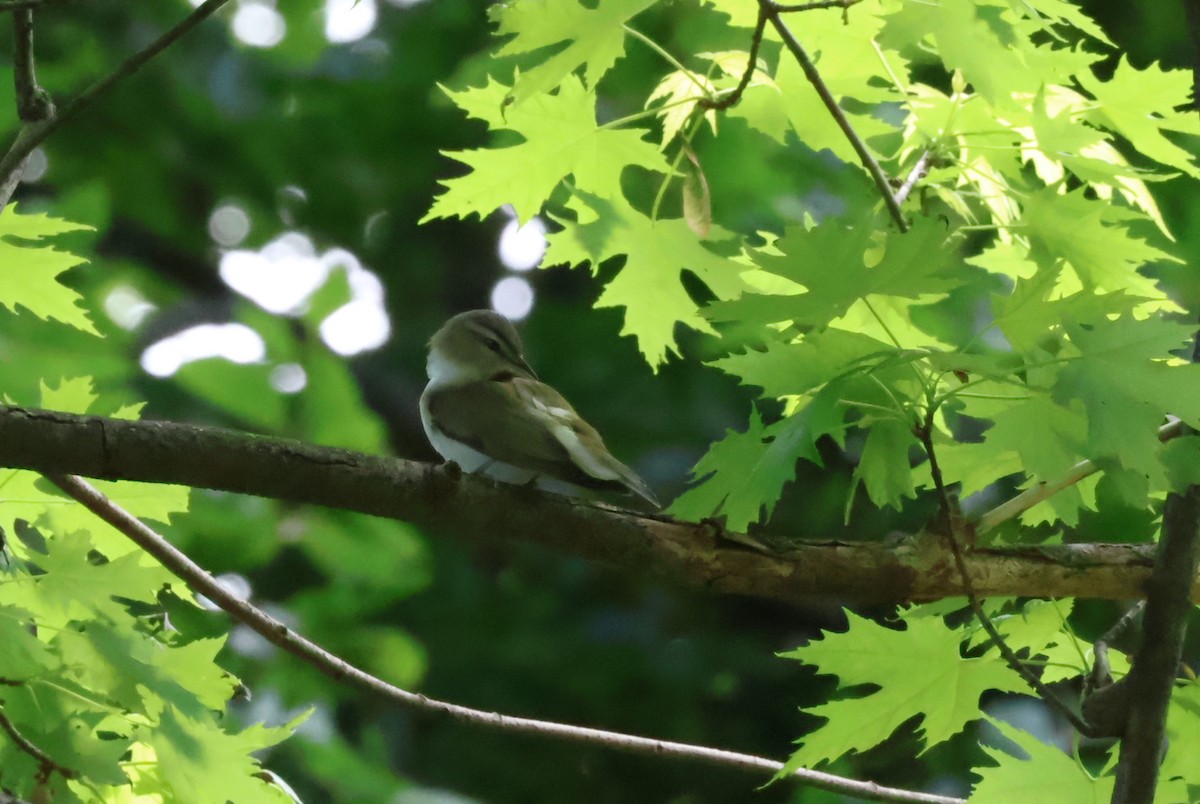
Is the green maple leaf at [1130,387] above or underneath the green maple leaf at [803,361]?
underneath

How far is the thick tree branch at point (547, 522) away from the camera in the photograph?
1.03 m

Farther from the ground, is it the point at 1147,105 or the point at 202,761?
the point at 1147,105

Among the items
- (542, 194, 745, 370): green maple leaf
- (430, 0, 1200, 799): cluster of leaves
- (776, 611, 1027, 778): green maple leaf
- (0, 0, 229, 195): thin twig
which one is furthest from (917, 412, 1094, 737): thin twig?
(0, 0, 229, 195): thin twig

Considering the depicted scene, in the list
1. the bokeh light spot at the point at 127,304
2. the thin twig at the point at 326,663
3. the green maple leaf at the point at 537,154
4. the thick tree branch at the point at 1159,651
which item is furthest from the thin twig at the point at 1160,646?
the bokeh light spot at the point at 127,304

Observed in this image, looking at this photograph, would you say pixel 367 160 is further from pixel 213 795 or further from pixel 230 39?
pixel 213 795

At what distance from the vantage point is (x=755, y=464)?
3.29 ft

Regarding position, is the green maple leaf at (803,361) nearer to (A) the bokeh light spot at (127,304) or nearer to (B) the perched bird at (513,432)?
(B) the perched bird at (513,432)

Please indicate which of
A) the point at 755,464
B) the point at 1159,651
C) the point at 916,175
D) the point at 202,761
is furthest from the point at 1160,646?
the point at 202,761

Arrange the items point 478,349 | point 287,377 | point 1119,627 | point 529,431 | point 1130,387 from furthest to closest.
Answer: point 287,377 < point 478,349 < point 529,431 < point 1119,627 < point 1130,387

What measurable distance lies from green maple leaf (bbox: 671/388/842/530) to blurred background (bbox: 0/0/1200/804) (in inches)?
54.8

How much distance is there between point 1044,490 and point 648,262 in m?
0.52

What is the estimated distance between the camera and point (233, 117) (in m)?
3.61

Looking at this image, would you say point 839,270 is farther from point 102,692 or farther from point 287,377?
point 287,377

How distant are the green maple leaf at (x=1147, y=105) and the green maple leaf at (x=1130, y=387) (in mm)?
405
